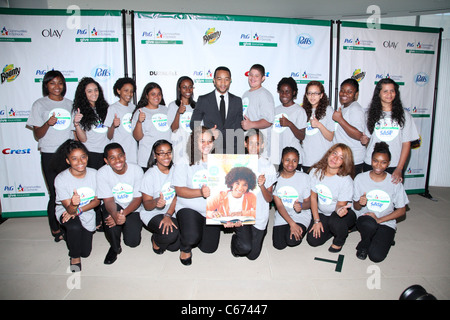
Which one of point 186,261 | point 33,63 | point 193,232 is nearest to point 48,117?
point 33,63

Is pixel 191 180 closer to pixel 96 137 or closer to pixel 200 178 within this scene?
pixel 200 178

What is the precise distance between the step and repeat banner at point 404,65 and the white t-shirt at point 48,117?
148 inches

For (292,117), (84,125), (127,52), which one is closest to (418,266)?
(292,117)

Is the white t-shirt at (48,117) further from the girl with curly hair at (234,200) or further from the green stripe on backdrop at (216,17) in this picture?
the girl with curly hair at (234,200)

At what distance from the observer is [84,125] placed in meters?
3.30

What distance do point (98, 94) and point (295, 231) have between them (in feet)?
8.98

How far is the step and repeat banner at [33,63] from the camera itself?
148 inches

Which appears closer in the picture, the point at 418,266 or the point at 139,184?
the point at 418,266

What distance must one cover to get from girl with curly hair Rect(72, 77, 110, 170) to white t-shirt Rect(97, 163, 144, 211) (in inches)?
23.3

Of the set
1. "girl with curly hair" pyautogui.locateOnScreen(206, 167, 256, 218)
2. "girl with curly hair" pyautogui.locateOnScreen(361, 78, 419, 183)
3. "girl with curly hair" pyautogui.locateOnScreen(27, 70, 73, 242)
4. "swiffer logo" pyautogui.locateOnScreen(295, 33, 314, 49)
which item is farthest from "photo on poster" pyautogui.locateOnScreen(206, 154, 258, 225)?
"swiffer logo" pyautogui.locateOnScreen(295, 33, 314, 49)

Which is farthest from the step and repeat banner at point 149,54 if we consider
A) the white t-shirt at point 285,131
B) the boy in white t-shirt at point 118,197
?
the boy in white t-shirt at point 118,197

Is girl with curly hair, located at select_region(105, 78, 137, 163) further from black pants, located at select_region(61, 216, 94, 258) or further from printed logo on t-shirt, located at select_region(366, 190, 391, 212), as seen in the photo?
printed logo on t-shirt, located at select_region(366, 190, 391, 212)

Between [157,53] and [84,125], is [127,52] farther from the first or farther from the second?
[84,125]

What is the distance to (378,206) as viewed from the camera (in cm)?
293
